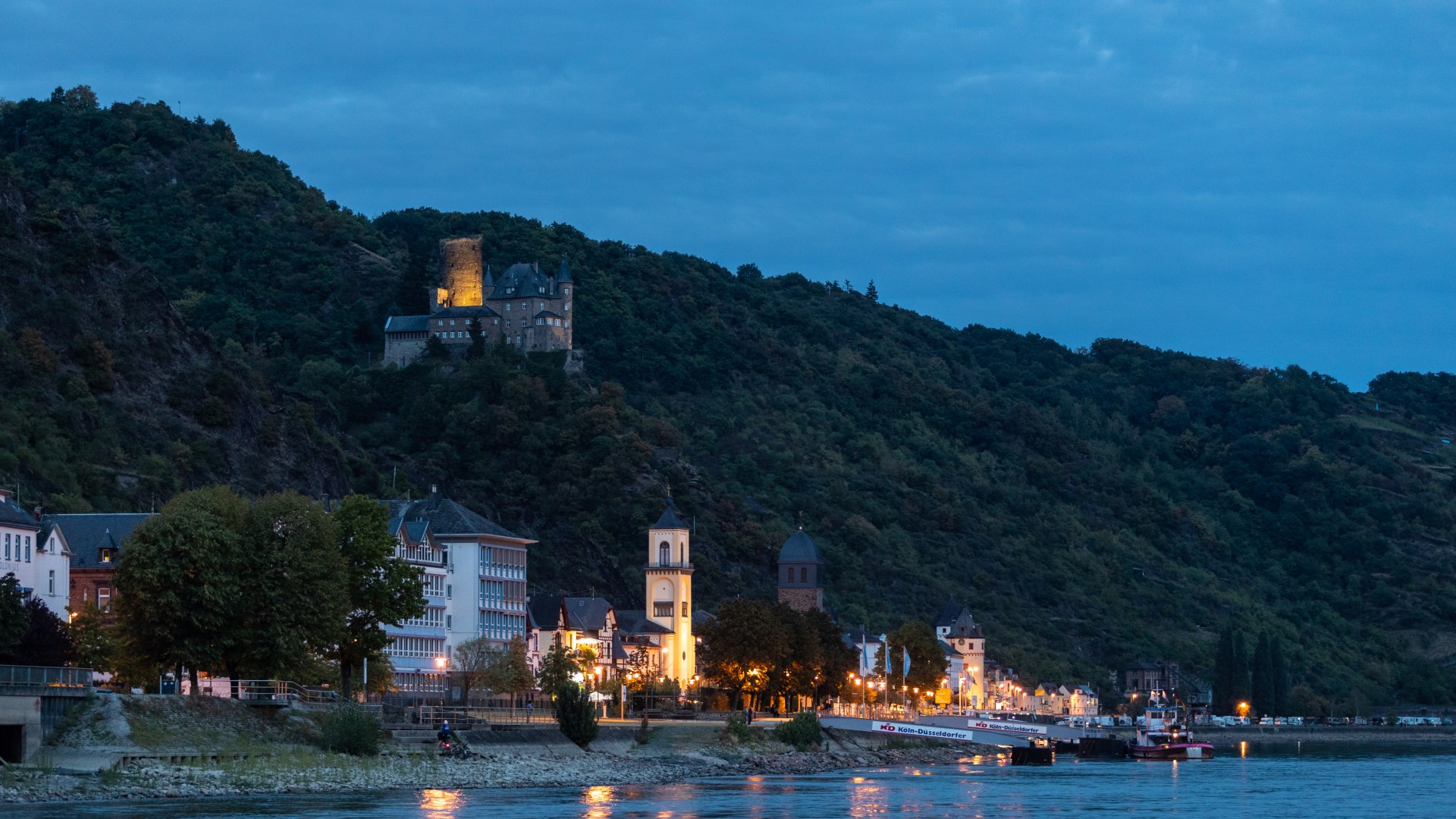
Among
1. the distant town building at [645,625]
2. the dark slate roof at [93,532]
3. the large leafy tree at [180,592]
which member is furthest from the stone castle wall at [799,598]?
the large leafy tree at [180,592]

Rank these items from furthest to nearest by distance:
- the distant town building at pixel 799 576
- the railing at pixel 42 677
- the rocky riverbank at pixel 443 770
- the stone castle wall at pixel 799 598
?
the distant town building at pixel 799 576, the stone castle wall at pixel 799 598, the railing at pixel 42 677, the rocky riverbank at pixel 443 770

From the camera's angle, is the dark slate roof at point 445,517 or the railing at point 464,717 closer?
the railing at point 464,717

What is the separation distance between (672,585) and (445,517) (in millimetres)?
30605

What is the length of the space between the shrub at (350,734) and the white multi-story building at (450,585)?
31305mm

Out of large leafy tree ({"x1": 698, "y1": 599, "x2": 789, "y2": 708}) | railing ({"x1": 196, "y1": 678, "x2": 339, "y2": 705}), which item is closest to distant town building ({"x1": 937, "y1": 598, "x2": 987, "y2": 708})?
large leafy tree ({"x1": 698, "y1": 599, "x2": 789, "y2": 708})

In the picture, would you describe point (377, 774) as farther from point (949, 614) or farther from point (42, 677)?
point (949, 614)

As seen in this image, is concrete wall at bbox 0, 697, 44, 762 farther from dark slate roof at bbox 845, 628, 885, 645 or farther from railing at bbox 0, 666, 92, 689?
dark slate roof at bbox 845, 628, 885, 645

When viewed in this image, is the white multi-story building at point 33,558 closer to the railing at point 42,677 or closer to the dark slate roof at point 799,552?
the railing at point 42,677

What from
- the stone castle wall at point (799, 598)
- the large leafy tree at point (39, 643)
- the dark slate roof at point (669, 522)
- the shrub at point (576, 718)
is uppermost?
the dark slate roof at point (669, 522)

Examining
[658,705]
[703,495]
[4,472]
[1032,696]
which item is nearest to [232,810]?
[4,472]

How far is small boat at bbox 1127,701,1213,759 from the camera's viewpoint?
135000 millimetres

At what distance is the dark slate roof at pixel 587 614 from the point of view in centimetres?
13150

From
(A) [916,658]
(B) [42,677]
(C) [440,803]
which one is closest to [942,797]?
(C) [440,803]

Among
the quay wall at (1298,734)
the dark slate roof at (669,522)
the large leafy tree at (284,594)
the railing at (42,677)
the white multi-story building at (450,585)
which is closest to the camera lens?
the railing at (42,677)
